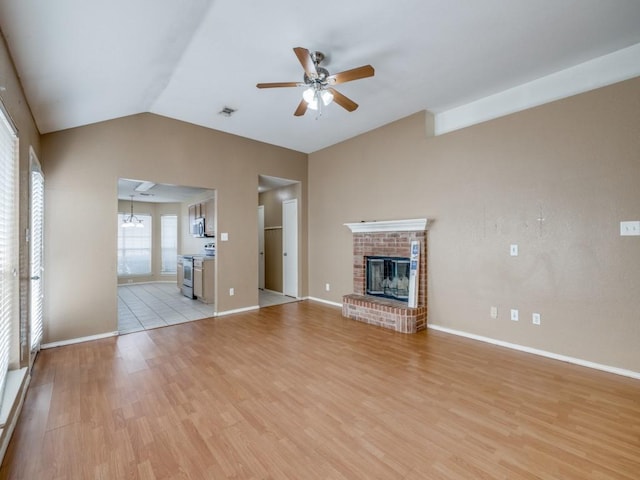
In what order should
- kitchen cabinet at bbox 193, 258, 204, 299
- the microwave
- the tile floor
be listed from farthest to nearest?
the microwave → kitchen cabinet at bbox 193, 258, 204, 299 → the tile floor

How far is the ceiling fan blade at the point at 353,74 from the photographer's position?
2.47 m

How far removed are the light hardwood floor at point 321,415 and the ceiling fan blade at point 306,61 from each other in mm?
2749

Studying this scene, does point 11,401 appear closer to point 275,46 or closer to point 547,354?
point 275,46

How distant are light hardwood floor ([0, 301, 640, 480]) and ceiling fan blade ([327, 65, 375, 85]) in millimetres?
2685

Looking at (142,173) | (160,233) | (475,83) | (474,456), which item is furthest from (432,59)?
(160,233)

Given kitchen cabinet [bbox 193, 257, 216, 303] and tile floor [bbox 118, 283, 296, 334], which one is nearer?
tile floor [bbox 118, 283, 296, 334]

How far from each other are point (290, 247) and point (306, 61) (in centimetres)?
424

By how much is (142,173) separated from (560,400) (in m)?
5.22

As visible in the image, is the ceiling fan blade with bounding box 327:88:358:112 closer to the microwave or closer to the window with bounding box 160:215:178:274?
the microwave

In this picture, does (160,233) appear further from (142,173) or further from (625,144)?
(625,144)

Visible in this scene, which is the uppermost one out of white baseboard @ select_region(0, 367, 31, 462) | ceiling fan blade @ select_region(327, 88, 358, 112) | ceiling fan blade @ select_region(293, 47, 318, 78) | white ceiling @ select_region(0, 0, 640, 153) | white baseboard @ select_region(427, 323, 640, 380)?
white ceiling @ select_region(0, 0, 640, 153)

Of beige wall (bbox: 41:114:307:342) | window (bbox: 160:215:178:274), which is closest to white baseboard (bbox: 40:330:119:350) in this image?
beige wall (bbox: 41:114:307:342)

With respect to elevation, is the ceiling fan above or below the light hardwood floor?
Result: above

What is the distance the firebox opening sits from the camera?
448 cm
